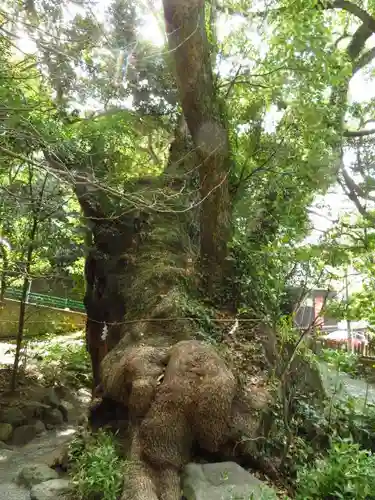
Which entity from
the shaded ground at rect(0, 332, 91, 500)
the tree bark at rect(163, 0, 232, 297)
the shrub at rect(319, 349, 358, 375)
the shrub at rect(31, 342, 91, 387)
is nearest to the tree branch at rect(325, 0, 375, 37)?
the tree bark at rect(163, 0, 232, 297)

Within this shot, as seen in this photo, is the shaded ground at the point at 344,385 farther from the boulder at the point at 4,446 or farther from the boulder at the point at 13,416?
the boulder at the point at 13,416

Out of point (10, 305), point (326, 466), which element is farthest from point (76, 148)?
point (10, 305)

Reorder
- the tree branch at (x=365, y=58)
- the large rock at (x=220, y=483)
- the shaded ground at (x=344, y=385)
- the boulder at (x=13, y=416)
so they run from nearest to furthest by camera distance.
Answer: the large rock at (x=220, y=483) → the shaded ground at (x=344, y=385) → the boulder at (x=13, y=416) → the tree branch at (x=365, y=58)

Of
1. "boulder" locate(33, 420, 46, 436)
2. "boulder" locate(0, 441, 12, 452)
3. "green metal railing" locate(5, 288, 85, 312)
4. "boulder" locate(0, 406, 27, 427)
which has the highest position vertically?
"green metal railing" locate(5, 288, 85, 312)

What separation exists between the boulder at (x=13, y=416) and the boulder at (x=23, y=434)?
0.12 metres

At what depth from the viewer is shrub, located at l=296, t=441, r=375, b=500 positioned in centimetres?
372

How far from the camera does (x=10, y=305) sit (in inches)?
513

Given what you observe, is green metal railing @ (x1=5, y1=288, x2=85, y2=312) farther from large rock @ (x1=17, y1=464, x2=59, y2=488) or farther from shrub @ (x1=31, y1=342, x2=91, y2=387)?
large rock @ (x1=17, y1=464, x2=59, y2=488)

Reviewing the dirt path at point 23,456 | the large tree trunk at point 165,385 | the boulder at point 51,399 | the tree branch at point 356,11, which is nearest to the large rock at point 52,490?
the dirt path at point 23,456

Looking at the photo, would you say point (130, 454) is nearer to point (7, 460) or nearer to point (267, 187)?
point (7, 460)

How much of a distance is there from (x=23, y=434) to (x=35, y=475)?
272 cm

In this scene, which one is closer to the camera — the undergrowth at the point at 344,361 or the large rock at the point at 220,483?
the large rock at the point at 220,483

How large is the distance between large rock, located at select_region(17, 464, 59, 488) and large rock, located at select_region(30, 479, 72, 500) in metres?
0.42

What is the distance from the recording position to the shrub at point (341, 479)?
3.72 meters
